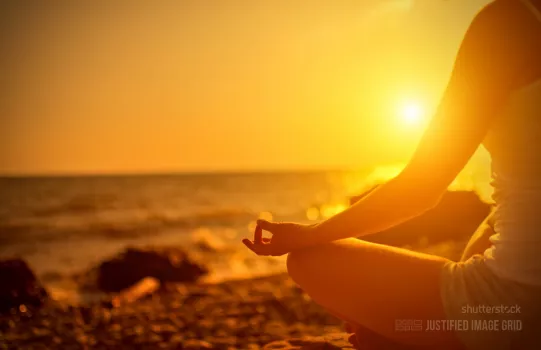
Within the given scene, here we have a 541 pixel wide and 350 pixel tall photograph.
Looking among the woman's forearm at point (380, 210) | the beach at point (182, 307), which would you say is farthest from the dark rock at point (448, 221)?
the woman's forearm at point (380, 210)

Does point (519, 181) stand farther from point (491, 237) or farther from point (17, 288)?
point (17, 288)

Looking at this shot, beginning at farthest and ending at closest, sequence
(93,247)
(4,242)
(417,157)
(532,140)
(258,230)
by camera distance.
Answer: (4,242) < (93,247) < (258,230) < (417,157) < (532,140)

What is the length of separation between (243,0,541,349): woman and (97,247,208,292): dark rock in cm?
756

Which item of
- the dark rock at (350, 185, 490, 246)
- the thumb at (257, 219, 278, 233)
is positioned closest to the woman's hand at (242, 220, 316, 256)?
the thumb at (257, 219, 278, 233)

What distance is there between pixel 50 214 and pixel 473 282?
29.2 m

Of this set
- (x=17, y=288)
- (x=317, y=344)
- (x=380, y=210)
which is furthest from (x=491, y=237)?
(x=17, y=288)

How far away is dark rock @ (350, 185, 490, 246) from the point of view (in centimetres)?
735

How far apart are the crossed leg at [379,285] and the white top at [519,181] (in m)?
0.27

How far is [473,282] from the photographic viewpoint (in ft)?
5.48

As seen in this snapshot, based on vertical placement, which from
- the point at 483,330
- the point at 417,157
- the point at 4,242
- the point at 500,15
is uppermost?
the point at 500,15

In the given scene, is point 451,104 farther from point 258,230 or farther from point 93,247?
point 93,247

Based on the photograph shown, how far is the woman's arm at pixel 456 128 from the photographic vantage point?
152cm

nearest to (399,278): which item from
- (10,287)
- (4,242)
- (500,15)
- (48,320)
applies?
(500,15)

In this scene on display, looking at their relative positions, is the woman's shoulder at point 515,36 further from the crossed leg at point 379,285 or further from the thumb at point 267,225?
the thumb at point 267,225
